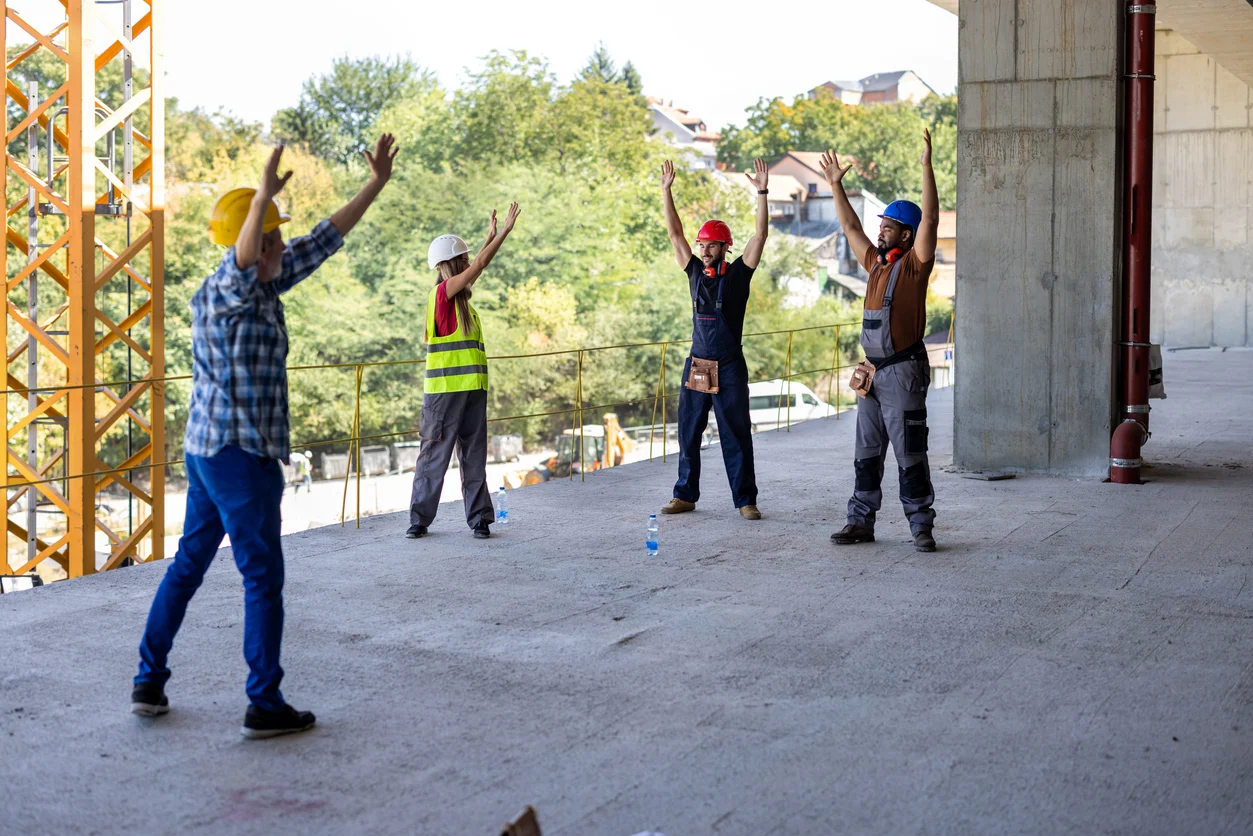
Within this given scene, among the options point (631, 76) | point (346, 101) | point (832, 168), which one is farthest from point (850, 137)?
point (832, 168)

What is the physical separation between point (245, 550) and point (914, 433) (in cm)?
443

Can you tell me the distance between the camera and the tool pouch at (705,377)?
30.1 ft

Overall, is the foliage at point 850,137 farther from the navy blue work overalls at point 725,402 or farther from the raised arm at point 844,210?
the raised arm at point 844,210

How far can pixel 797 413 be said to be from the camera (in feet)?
140

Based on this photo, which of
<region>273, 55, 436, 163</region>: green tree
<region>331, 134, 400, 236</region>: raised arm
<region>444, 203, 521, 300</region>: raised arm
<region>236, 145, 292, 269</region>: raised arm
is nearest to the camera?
<region>236, 145, 292, 269</region>: raised arm

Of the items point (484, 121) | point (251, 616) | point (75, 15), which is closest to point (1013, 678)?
point (251, 616)

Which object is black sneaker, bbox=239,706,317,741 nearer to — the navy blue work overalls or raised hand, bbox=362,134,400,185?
raised hand, bbox=362,134,400,185

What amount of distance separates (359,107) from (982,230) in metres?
58.2

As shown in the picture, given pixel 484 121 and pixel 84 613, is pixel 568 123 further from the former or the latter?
pixel 84 613

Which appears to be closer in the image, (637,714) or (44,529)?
(637,714)

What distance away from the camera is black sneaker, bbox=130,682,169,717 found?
4.99 meters

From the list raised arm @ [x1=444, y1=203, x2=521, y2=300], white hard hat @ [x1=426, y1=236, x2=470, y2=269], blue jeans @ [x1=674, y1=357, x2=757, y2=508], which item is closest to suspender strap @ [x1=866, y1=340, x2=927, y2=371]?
blue jeans @ [x1=674, y1=357, x2=757, y2=508]

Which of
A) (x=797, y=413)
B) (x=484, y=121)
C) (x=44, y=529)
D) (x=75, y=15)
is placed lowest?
(x=44, y=529)

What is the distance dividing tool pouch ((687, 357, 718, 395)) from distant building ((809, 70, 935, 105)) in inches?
4757
